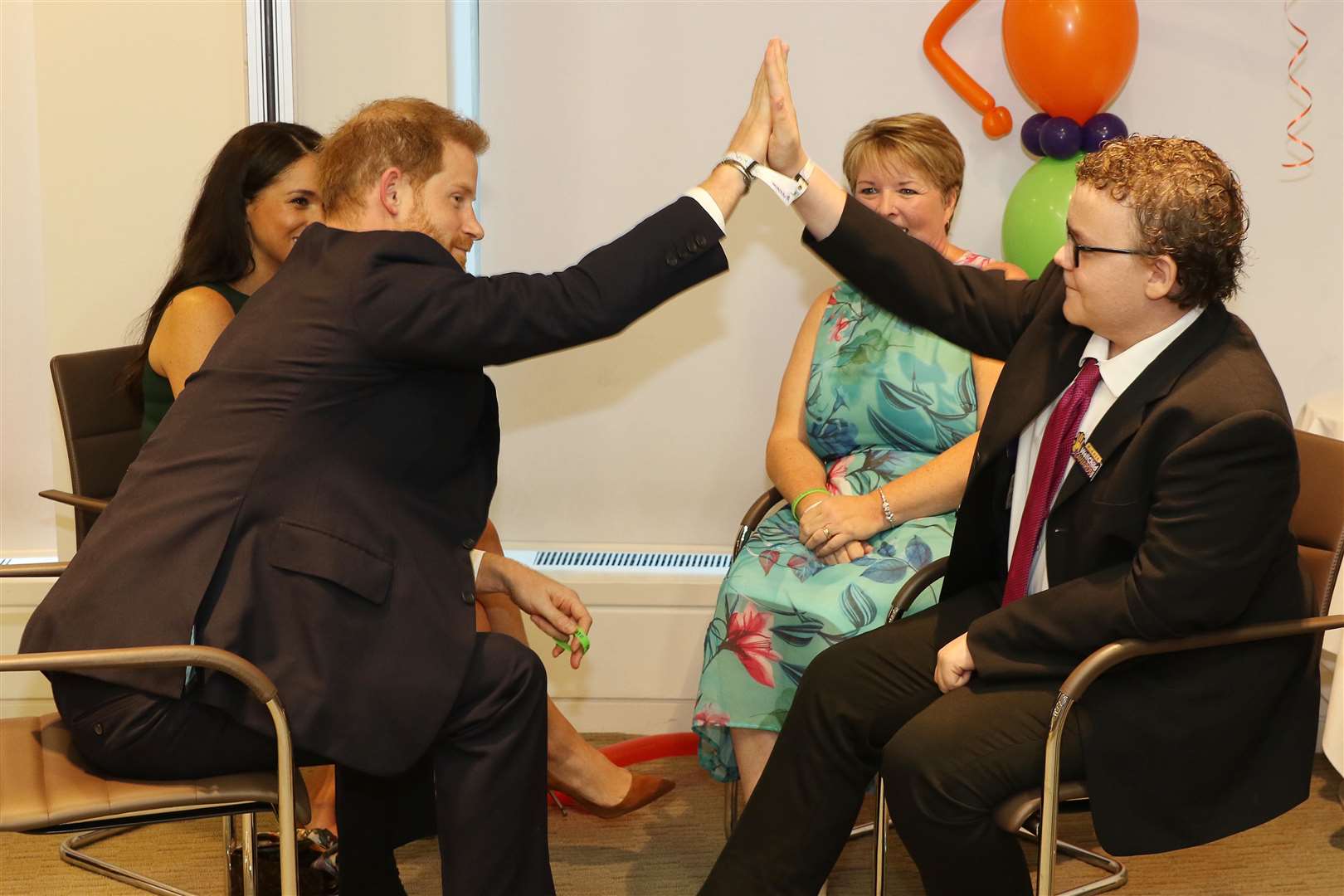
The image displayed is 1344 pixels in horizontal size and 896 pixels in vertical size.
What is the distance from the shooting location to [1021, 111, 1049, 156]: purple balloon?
3.46m

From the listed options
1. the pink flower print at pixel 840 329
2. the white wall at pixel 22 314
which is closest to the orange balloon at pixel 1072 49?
the pink flower print at pixel 840 329

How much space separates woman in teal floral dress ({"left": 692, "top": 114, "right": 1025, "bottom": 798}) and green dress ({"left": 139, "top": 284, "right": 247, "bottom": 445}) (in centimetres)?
123

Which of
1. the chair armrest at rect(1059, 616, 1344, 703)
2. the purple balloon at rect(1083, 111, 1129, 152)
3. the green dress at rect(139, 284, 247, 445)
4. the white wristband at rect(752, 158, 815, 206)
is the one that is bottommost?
the chair armrest at rect(1059, 616, 1344, 703)

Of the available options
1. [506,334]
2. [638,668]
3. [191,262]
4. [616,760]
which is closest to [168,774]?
[506,334]

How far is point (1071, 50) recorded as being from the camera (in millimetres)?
3271

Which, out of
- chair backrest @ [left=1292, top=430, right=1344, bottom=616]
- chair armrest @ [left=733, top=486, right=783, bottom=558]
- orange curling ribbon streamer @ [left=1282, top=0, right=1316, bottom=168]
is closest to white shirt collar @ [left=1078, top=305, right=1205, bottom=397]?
chair backrest @ [left=1292, top=430, right=1344, bottom=616]

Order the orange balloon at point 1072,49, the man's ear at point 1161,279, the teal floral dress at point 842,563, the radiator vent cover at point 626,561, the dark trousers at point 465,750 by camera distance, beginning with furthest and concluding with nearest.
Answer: the radiator vent cover at point 626,561 → the orange balloon at point 1072,49 → the teal floral dress at point 842,563 → the man's ear at point 1161,279 → the dark trousers at point 465,750

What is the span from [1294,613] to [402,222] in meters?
1.57

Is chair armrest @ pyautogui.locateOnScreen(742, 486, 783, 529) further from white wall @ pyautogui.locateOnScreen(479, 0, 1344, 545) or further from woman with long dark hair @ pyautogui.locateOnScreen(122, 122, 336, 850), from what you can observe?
woman with long dark hair @ pyautogui.locateOnScreen(122, 122, 336, 850)

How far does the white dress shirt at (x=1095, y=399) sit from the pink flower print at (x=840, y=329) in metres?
0.76

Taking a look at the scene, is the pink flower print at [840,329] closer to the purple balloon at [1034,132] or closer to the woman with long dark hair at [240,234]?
the purple balloon at [1034,132]

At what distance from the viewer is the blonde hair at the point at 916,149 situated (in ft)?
9.89

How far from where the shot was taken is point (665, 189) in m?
3.80

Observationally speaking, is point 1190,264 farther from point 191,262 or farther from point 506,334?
point 191,262
